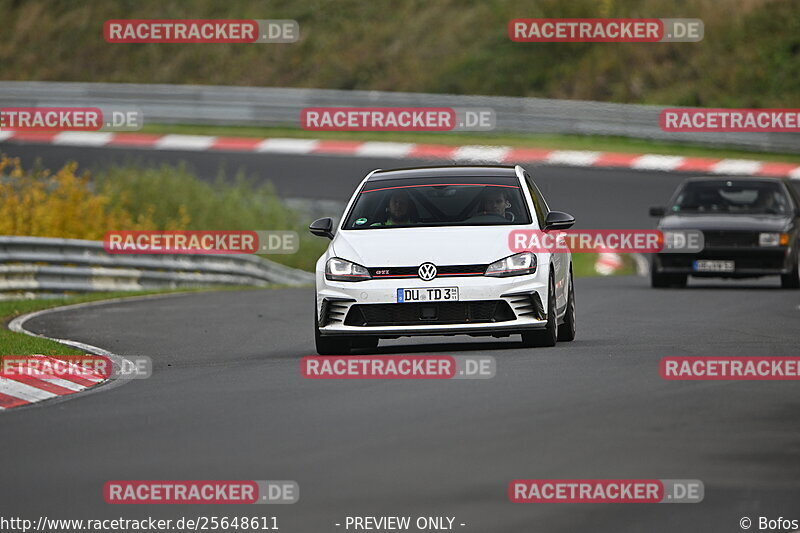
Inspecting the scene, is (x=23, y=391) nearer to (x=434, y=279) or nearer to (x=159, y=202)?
(x=434, y=279)

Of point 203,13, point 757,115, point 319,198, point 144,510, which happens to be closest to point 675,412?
point 144,510

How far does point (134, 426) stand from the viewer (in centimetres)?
946

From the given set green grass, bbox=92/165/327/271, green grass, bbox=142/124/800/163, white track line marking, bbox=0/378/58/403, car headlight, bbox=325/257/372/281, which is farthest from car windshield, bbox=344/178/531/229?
green grass, bbox=142/124/800/163

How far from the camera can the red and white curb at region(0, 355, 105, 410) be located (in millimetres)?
11414

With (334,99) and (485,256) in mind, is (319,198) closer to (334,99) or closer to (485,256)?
(334,99)

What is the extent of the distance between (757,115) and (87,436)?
31535 mm

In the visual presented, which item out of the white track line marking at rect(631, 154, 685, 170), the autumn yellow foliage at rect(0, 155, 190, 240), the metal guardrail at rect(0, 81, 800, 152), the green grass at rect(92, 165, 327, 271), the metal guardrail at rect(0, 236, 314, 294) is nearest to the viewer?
the metal guardrail at rect(0, 236, 314, 294)

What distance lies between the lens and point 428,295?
42.1 ft

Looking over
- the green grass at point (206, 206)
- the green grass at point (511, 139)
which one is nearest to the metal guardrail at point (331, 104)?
the green grass at point (511, 139)

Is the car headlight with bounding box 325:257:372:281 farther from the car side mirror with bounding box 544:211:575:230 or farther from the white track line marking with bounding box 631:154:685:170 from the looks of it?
the white track line marking with bounding box 631:154:685:170

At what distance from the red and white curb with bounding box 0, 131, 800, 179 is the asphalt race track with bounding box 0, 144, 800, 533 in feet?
68.0

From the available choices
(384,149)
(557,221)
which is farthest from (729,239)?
(384,149)

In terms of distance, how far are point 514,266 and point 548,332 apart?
666 millimetres

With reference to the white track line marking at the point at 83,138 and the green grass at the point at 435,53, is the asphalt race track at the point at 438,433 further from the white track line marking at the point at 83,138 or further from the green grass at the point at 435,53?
the green grass at the point at 435,53
